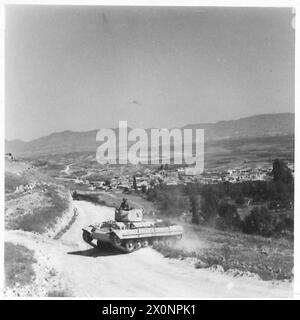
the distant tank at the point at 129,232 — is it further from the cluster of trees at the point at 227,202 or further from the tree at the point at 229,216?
the tree at the point at 229,216

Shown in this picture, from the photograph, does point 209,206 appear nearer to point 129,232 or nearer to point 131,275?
point 129,232

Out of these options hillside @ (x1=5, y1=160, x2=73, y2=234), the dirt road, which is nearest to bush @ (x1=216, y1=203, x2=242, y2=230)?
the dirt road

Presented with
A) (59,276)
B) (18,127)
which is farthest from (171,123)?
(59,276)

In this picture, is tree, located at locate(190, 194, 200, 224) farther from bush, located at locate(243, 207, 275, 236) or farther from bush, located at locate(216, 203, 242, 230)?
bush, located at locate(243, 207, 275, 236)

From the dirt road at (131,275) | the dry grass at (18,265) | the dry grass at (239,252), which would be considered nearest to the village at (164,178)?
the dry grass at (239,252)

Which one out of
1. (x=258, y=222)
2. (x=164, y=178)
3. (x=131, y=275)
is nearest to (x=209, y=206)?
(x=258, y=222)
